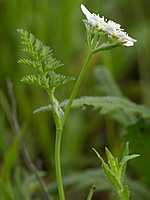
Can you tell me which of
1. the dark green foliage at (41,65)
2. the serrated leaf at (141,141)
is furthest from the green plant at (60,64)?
the serrated leaf at (141,141)

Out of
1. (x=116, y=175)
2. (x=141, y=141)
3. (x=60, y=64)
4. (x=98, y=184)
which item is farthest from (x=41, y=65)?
(x=98, y=184)

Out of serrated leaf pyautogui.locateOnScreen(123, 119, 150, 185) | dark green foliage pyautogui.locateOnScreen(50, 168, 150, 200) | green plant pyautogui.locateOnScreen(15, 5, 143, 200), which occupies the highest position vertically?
green plant pyautogui.locateOnScreen(15, 5, 143, 200)

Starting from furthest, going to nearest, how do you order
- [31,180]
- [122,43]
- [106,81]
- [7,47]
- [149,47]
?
[149,47] < [7,47] < [106,81] < [31,180] < [122,43]

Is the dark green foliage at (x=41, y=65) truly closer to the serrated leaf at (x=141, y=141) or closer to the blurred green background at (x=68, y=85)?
the serrated leaf at (x=141, y=141)

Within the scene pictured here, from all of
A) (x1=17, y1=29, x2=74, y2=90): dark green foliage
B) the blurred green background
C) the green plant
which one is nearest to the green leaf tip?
the green plant

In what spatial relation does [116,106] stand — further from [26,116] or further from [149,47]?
[149,47]

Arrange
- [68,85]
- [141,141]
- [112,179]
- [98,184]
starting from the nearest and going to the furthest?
[112,179], [141,141], [98,184], [68,85]

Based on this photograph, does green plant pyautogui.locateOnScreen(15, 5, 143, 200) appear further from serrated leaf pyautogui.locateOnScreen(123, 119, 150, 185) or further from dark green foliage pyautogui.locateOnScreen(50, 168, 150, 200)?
dark green foliage pyautogui.locateOnScreen(50, 168, 150, 200)

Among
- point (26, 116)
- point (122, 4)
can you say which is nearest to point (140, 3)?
point (122, 4)

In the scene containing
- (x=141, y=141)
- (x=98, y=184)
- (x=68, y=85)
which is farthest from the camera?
(x=68, y=85)

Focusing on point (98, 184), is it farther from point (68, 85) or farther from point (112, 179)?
point (68, 85)

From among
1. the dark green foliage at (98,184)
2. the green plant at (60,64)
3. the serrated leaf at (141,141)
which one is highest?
the green plant at (60,64)
